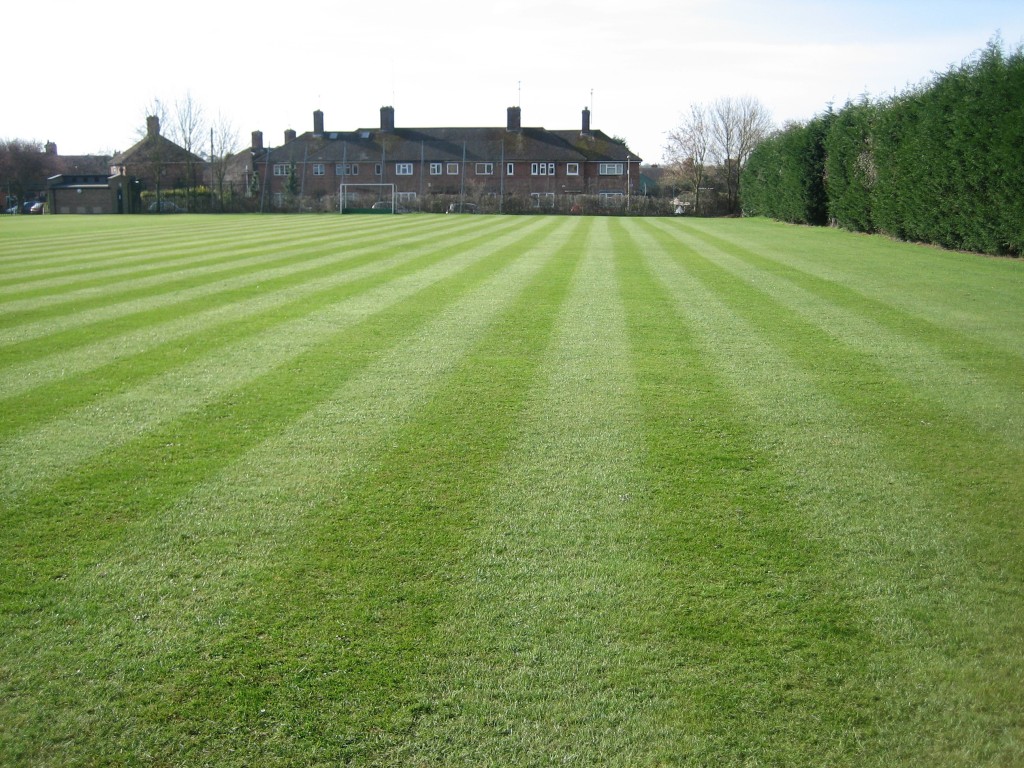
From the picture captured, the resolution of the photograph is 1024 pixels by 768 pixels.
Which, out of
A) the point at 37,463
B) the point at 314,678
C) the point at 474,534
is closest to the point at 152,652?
the point at 314,678

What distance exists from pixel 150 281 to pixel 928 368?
12.5m

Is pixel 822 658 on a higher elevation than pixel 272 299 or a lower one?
lower

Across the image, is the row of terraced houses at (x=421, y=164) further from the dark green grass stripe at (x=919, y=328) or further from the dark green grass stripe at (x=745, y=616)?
the dark green grass stripe at (x=745, y=616)

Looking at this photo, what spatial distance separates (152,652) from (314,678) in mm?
731

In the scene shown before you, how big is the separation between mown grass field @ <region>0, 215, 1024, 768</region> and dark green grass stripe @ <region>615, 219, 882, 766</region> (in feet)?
0.05

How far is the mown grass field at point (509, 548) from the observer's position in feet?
9.43

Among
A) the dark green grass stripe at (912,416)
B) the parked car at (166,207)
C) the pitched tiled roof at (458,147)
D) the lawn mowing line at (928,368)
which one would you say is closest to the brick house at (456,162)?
the pitched tiled roof at (458,147)

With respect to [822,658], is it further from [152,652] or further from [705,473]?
[152,652]

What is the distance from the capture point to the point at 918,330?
9.93m

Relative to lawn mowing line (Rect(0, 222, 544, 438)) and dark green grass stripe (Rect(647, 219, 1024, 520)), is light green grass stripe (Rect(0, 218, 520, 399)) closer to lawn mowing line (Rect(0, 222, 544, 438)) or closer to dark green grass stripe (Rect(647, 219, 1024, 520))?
lawn mowing line (Rect(0, 222, 544, 438))

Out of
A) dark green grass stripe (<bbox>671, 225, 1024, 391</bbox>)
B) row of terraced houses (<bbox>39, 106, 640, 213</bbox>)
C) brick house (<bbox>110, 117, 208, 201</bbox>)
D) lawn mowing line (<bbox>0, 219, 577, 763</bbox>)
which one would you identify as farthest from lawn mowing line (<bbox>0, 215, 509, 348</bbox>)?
brick house (<bbox>110, 117, 208, 201</bbox>)

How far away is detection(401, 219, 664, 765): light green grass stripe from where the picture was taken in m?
2.81

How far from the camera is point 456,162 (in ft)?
259

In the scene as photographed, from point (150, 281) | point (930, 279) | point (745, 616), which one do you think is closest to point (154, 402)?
point (745, 616)
